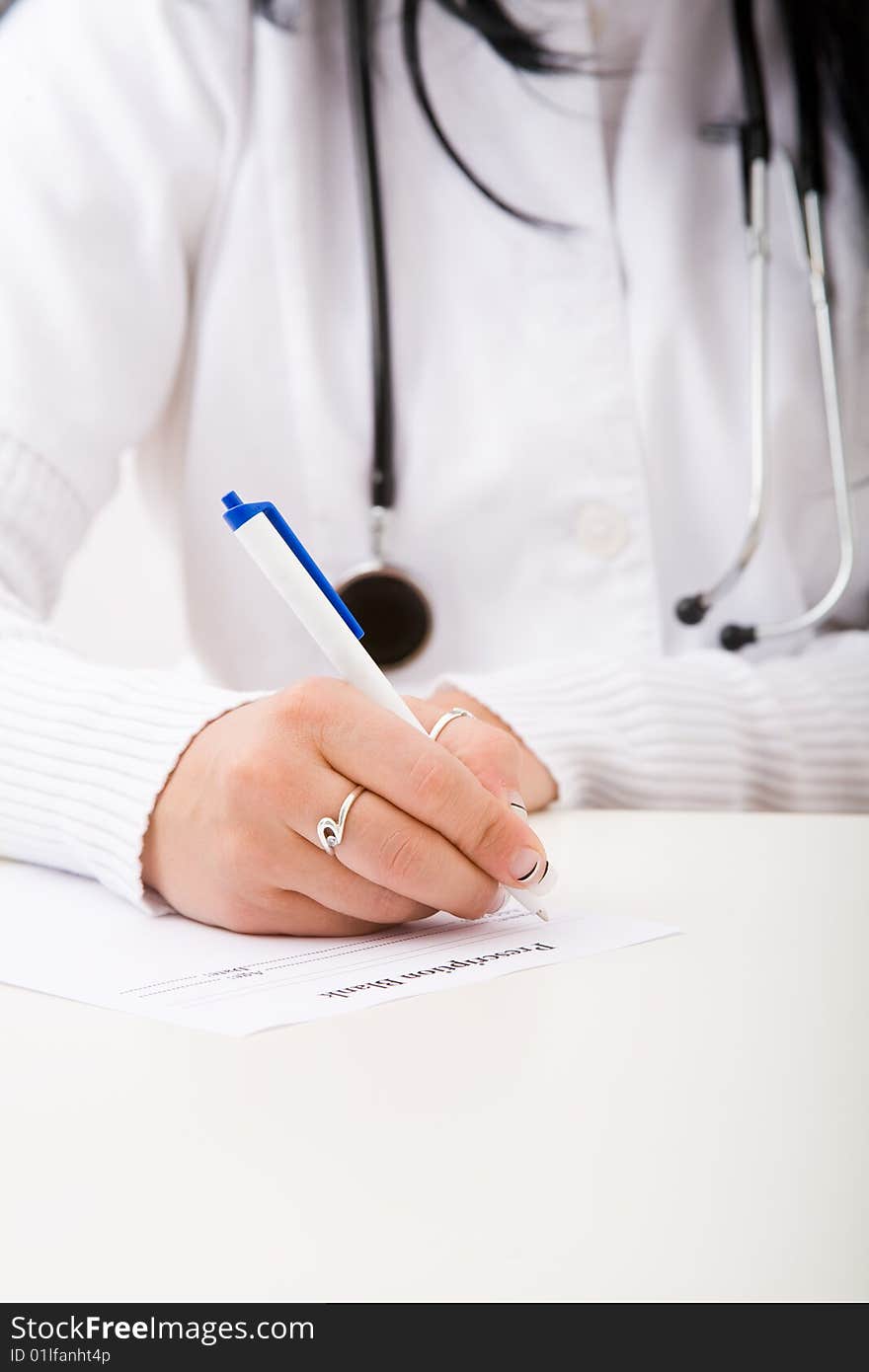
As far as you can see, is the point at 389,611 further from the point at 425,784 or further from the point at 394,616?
the point at 425,784

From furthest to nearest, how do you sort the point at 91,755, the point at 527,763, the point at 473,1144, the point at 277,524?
the point at 527,763, the point at 91,755, the point at 277,524, the point at 473,1144

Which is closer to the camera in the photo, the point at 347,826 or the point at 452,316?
the point at 347,826

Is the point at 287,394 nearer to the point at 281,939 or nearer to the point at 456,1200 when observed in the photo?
the point at 281,939

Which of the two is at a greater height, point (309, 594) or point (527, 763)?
point (309, 594)

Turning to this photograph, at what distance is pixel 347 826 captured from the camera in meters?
0.40

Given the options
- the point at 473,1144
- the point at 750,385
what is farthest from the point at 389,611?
the point at 473,1144

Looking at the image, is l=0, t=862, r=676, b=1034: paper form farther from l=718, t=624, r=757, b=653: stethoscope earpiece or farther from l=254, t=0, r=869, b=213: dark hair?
l=254, t=0, r=869, b=213: dark hair

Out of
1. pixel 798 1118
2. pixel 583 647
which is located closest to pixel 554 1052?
pixel 798 1118

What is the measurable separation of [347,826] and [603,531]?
468 millimetres

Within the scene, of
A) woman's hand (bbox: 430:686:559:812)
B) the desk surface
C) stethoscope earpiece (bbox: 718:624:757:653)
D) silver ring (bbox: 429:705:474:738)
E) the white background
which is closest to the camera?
the desk surface

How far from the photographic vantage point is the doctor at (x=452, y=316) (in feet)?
2.65

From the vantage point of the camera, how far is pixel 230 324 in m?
0.85

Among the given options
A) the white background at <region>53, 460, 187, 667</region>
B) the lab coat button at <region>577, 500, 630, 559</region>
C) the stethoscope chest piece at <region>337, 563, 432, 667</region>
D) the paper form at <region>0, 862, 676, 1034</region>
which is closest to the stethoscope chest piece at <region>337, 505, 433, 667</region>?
the stethoscope chest piece at <region>337, 563, 432, 667</region>

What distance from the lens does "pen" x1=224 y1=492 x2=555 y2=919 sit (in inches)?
15.2
